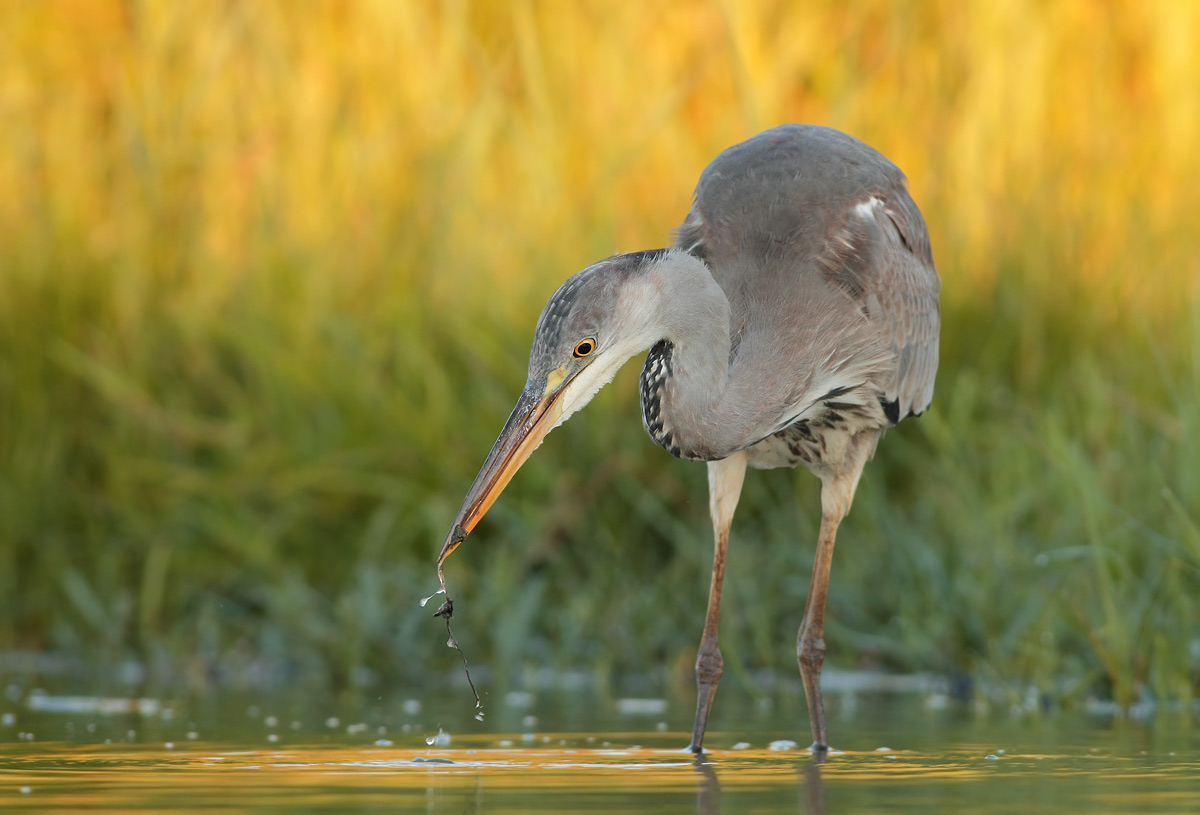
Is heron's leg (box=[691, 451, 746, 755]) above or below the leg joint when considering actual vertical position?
above

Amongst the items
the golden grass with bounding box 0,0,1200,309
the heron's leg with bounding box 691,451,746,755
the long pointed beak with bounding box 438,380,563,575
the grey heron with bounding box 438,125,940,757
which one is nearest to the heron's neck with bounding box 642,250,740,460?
the grey heron with bounding box 438,125,940,757

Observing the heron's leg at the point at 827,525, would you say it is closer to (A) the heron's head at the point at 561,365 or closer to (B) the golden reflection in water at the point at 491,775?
(B) the golden reflection in water at the point at 491,775

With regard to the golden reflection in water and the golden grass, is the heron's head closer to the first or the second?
the golden reflection in water

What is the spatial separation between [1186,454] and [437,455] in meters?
3.13

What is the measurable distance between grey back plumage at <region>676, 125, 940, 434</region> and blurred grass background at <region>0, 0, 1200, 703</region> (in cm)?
72

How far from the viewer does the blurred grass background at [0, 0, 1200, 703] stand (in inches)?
275

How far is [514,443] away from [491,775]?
898 mm

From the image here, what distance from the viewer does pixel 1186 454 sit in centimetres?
621

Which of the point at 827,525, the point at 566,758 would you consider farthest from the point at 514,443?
the point at 827,525

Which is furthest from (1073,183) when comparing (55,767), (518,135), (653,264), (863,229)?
(55,767)

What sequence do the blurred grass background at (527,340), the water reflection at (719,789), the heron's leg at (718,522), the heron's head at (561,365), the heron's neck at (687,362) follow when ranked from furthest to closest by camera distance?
the blurred grass background at (527,340)
the heron's leg at (718,522)
the heron's neck at (687,362)
the heron's head at (561,365)
the water reflection at (719,789)

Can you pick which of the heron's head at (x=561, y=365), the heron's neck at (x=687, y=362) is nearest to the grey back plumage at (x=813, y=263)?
the heron's neck at (x=687, y=362)

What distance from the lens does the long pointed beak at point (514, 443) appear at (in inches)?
193

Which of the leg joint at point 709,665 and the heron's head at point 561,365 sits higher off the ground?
the heron's head at point 561,365
